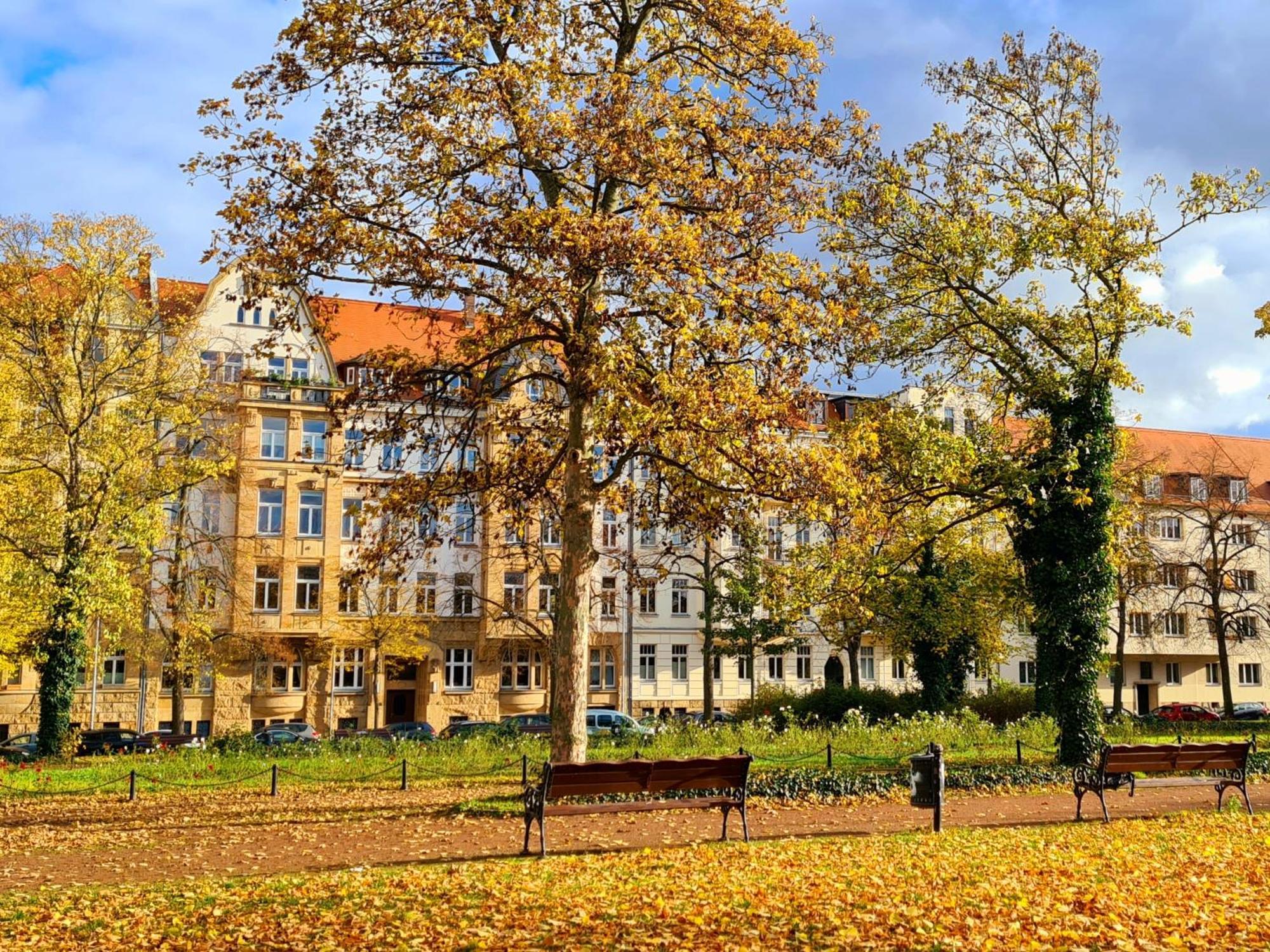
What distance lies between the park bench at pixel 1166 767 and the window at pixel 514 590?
101 feet

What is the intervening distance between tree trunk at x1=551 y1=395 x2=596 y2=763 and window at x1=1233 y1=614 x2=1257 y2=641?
40749mm

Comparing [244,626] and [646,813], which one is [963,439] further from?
[244,626]

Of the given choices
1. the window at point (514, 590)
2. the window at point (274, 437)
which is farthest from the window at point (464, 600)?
the window at point (274, 437)

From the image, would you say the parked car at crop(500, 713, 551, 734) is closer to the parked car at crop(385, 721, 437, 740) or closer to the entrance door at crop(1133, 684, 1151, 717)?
the parked car at crop(385, 721, 437, 740)

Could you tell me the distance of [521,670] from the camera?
48375mm

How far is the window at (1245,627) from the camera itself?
165 ft

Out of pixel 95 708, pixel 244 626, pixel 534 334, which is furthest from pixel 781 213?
pixel 95 708

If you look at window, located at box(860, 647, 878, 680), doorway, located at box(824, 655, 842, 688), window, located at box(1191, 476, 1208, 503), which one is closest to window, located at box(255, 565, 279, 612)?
doorway, located at box(824, 655, 842, 688)

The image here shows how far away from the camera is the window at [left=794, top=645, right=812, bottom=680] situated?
174 feet

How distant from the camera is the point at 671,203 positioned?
1748 cm

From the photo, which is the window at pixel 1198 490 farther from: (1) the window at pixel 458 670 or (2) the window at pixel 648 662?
(1) the window at pixel 458 670

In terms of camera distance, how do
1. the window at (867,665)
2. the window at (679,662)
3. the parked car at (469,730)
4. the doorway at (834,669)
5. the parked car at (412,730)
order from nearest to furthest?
1. the parked car at (469,730)
2. the parked car at (412,730)
3. the window at (679,662)
4. the doorway at (834,669)
5. the window at (867,665)

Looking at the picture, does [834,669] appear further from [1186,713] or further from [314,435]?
[314,435]

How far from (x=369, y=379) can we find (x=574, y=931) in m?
11.3
